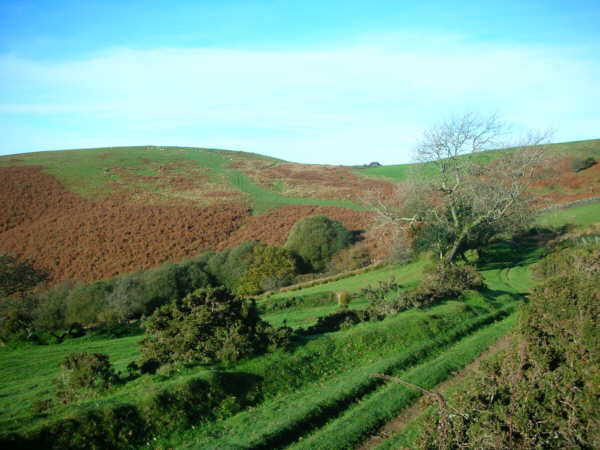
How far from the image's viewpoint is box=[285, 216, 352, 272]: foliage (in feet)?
133

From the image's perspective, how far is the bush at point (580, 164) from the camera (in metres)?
63.6

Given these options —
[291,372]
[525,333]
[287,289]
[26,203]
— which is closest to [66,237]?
[26,203]

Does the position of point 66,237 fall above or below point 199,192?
below

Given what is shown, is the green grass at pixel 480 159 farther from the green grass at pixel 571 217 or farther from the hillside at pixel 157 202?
the green grass at pixel 571 217

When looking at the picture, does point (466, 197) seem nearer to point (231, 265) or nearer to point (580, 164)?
point (231, 265)

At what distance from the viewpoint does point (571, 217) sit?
123ft

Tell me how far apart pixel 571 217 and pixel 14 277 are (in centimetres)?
4991

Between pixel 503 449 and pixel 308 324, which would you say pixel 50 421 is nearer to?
pixel 503 449

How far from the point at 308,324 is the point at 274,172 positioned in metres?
73.8

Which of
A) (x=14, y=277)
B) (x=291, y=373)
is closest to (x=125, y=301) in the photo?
(x=14, y=277)

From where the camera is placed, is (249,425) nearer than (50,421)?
No

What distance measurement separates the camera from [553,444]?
5496 mm

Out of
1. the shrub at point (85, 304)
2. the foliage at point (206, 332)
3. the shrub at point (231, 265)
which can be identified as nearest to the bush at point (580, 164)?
the shrub at point (231, 265)

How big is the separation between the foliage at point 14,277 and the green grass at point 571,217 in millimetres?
43346
